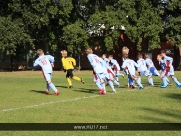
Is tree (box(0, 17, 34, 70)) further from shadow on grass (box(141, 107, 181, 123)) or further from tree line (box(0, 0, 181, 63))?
shadow on grass (box(141, 107, 181, 123))

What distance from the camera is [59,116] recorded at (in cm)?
1047

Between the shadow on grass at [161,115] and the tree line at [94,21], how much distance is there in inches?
1305

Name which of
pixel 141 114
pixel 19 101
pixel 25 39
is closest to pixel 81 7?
pixel 25 39

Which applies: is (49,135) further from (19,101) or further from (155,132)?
(19,101)

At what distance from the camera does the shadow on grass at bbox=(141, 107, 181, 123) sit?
32.8 ft

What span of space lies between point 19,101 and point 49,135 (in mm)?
6323

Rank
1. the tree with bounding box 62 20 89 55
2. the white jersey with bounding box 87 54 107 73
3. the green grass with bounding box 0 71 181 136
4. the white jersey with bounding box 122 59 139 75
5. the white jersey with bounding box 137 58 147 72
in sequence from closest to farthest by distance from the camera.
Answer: the green grass with bounding box 0 71 181 136 < the white jersey with bounding box 87 54 107 73 < the white jersey with bounding box 122 59 139 75 < the white jersey with bounding box 137 58 147 72 < the tree with bounding box 62 20 89 55

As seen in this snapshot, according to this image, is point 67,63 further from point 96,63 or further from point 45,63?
point 96,63

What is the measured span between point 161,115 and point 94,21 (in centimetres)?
3447

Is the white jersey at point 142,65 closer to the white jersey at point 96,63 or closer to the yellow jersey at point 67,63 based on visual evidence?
the yellow jersey at point 67,63

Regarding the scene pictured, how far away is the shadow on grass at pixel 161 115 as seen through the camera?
10.0m

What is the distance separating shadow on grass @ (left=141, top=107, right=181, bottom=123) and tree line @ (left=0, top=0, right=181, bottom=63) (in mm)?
33138

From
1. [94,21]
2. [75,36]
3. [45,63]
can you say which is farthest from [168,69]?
[75,36]

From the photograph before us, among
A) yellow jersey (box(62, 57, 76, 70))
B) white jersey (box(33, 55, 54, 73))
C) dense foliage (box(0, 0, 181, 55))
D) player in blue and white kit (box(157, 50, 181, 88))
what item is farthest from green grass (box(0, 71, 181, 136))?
dense foliage (box(0, 0, 181, 55))
